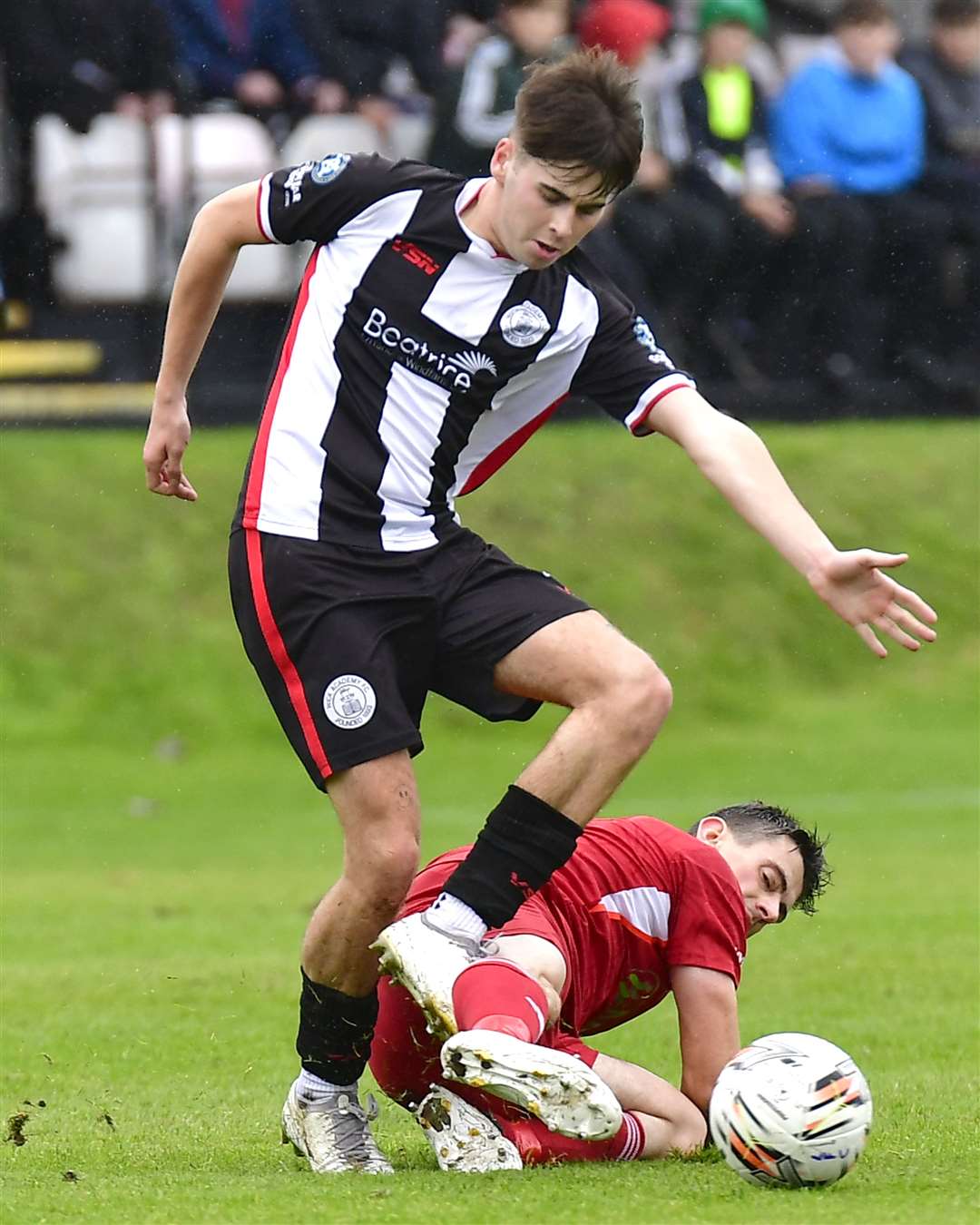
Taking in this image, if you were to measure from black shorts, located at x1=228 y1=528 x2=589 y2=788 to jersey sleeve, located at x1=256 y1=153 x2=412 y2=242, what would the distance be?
75 centimetres

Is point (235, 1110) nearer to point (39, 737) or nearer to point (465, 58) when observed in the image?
point (39, 737)

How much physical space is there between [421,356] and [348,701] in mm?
852

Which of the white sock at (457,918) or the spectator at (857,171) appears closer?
the white sock at (457,918)

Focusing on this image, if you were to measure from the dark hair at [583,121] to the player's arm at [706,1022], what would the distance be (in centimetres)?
187

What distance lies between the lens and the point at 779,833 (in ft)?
17.7

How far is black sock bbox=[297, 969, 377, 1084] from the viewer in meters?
5.05

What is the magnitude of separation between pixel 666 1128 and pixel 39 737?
9483 mm

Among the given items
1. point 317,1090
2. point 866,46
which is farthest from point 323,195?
point 866,46

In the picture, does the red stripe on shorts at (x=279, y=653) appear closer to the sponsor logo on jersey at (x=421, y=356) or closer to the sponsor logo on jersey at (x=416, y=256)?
the sponsor logo on jersey at (x=421, y=356)

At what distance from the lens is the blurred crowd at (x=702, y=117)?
1476 cm

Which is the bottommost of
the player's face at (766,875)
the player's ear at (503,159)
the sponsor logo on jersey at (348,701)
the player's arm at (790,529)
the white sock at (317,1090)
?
the white sock at (317,1090)

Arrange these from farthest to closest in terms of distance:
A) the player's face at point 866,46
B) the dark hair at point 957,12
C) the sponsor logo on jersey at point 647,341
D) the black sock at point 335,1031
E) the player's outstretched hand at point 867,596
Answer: the dark hair at point 957,12 < the player's face at point 866,46 < the sponsor logo on jersey at point 647,341 < the black sock at point 335,1031 < the player's outstretched hand at point 867,596

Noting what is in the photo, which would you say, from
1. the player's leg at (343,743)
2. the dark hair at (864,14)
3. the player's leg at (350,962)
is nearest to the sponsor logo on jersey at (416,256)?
the player's leg at (343,743)

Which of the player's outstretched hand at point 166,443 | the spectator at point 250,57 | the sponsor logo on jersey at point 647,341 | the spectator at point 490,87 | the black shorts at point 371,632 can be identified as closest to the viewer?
the black shorts at point 371,632
